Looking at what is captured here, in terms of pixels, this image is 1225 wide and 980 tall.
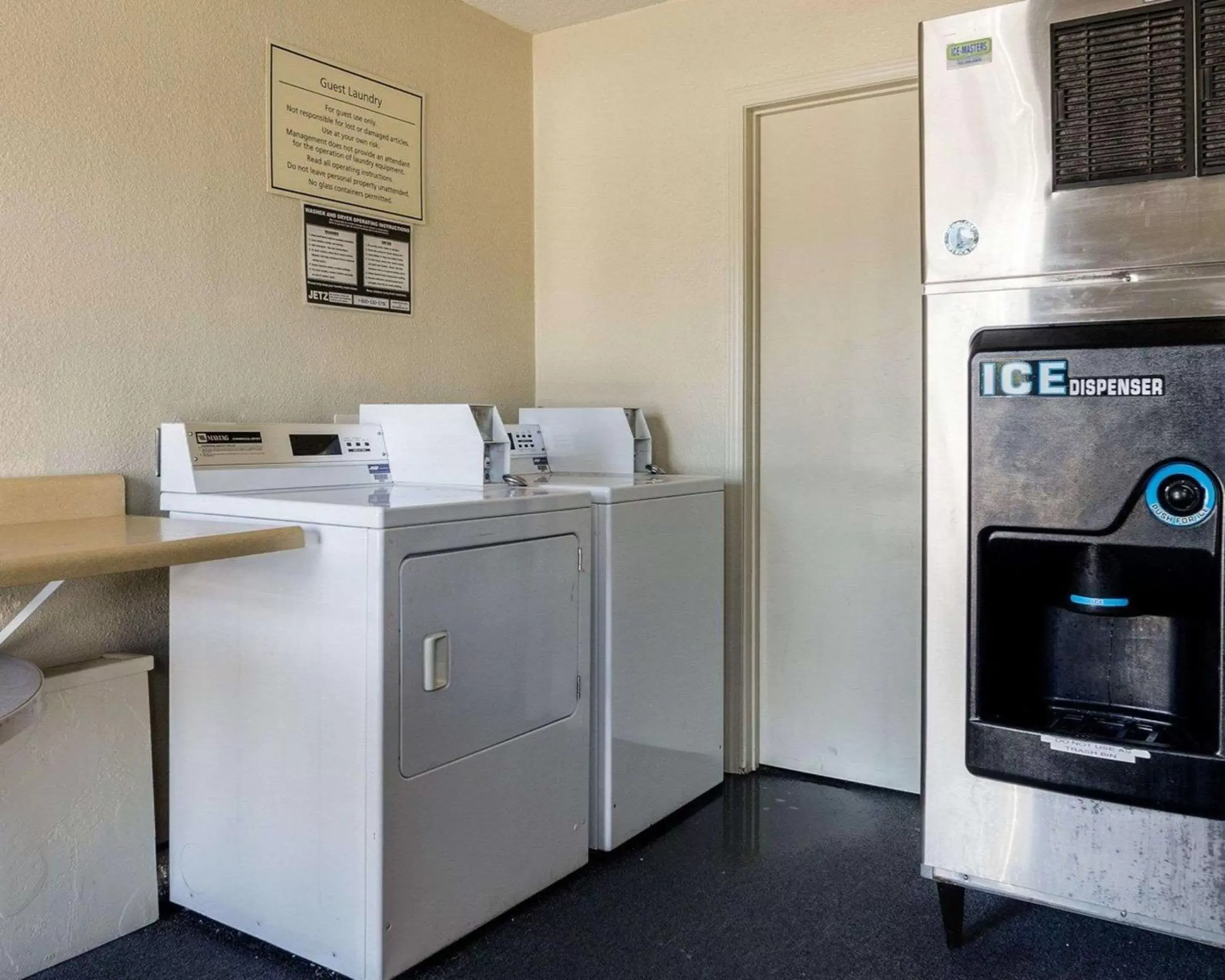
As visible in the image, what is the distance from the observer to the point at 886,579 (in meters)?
2.79

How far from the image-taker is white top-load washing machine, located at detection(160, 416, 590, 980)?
5.82 ft

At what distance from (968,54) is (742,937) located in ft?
5.78

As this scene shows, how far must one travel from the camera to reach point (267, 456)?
228 cm

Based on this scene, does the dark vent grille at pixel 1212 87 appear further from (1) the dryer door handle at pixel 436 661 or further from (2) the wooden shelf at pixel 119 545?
(2) the wooden shelf at pixel 119 545

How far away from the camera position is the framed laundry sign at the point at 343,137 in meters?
2.48

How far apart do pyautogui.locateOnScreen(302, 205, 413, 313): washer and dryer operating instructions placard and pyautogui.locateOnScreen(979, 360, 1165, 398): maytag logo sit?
1.72 meters

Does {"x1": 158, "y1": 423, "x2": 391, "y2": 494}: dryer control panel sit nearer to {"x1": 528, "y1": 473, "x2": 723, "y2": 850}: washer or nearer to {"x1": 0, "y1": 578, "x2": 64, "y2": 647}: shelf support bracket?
{"x1": 0, "y1": 578, "x2": 64, "y2": 647}: shelf support bracket

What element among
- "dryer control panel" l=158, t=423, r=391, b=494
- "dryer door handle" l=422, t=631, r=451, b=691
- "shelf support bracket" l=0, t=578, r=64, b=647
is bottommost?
"dryer door handle" l=422, t=631, r=451, b=691

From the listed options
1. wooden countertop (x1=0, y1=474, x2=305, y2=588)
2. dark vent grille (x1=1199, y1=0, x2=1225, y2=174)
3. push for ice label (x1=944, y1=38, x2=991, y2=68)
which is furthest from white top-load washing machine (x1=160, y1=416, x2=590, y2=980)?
dark vent grille (x1=1199, y1=0, x2=1225, y2=174)

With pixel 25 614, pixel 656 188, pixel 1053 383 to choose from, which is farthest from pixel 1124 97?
pixel 25 614

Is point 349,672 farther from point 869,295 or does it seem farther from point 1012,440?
point 869,295

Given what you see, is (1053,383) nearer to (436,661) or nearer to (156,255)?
(436,661)

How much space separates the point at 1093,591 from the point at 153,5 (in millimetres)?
2329

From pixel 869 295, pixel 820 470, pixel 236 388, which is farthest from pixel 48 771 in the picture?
pixel 869 295
